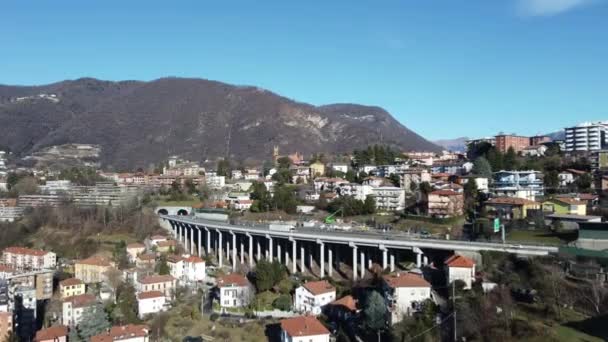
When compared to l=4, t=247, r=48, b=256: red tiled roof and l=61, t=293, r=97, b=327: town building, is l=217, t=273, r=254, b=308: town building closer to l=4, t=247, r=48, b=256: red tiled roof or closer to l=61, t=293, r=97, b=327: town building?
l=61, t=293, r=97, b=327: town building

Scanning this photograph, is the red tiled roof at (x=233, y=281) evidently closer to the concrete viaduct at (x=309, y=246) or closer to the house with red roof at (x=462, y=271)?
the concrete viaduct at (x=309, y=246)

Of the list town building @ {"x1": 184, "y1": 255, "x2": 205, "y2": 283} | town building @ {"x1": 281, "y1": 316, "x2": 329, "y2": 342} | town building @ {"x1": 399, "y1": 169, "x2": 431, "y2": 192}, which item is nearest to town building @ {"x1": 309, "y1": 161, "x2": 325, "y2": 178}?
town building @ {"x1": 399, "y1": 169, "x2": 431, "y2": 192}

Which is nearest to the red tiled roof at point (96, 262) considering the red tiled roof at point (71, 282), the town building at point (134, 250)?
the town building at point (134, 250)

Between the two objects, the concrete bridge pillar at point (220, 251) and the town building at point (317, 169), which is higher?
the town building at point (317, 169)

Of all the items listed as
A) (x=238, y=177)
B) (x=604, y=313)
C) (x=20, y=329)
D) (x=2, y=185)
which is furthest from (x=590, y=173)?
(x=2, y=185)

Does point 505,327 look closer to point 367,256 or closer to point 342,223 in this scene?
point 367,256
